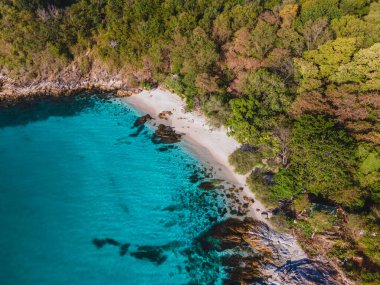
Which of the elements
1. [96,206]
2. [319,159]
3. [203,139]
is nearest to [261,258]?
[319,159]

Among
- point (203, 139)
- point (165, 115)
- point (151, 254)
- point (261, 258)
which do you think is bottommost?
point (261, 258)

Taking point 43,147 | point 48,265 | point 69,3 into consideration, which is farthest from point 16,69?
point 48,265

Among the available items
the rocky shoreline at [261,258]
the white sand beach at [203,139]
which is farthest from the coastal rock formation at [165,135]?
the rocky shoreline at [261,258]

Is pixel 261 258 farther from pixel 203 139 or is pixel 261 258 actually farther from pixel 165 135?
pixel 165 135

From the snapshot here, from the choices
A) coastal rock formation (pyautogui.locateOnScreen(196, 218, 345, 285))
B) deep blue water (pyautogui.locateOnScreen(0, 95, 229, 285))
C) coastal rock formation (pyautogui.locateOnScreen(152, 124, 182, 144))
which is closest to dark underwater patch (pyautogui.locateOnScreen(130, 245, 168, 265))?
deep blue water (pyautogui.locateOnScreen(0, 95, 229, 285))

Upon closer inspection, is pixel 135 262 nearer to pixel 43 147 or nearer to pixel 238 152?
pixel 238 152

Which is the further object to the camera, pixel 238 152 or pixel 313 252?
pixel 238 152
